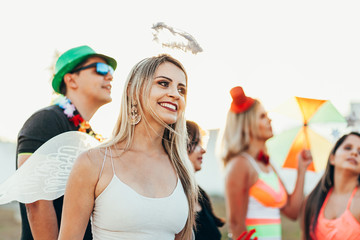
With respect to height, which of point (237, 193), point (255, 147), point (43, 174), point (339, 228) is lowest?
point (339, 228)

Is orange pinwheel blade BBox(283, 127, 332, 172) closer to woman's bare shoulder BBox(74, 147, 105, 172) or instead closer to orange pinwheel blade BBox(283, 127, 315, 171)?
orange pinwheel blade BBox(283, 127, 315, 171)

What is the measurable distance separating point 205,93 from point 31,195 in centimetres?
143

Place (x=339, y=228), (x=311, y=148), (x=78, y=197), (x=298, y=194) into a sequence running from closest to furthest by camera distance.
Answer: (x=78, y=197) < (x=339, y=228) < (x=298, y=194) < (x=311, y=148)

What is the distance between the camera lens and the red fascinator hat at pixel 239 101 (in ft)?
13.5

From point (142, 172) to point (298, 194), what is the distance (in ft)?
9.58

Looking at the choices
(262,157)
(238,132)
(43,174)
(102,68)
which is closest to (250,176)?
(262,157)

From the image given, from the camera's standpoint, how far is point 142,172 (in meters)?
2.07

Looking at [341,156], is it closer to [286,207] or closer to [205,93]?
[286,207]

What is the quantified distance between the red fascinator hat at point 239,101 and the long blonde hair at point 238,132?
0.12 feet

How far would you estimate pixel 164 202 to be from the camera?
201 centimetres

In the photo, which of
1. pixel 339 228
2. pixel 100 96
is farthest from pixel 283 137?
pixel 100 96

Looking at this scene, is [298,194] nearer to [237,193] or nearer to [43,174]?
[237,193]

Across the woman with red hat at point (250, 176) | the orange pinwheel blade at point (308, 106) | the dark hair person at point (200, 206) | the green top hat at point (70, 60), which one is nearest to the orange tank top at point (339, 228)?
the woman with red hat at point (250, 176)

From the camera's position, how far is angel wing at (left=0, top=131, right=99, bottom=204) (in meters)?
2.22
